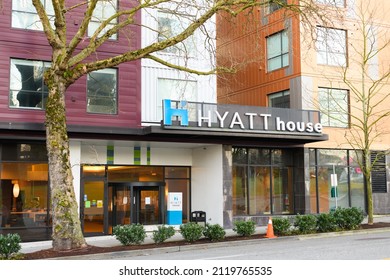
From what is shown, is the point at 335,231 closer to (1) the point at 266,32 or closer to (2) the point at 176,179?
(2) the point at 176,179

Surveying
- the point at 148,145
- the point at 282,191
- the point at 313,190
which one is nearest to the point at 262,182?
the point at 282,191

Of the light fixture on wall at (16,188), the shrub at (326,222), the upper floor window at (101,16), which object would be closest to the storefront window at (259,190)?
the shrub at (326,222)

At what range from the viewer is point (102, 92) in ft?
69.9

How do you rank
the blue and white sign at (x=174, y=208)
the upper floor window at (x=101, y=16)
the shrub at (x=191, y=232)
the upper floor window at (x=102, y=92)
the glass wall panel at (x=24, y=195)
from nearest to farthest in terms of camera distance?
the shrub at (x=191, y=232), the glass wall panel at (x=24, y=195), the upper floor window at (x=102, y=92), the upper floor window at (x=101, y=16), the blue and white sign at (x=174, y=208)

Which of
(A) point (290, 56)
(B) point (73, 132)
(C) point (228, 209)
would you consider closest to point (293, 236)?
(C) point (228, 209)

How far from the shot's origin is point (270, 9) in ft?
90.9

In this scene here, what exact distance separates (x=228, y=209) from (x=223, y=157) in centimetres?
236

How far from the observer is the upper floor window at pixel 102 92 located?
21031 millimetres

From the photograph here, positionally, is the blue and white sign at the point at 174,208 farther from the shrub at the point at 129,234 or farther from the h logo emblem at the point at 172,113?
the shrub at the point at 129,234

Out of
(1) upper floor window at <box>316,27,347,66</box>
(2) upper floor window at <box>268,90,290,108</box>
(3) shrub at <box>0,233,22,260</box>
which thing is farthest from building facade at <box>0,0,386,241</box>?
(3) shrub at <box>0,233,22,260</box>

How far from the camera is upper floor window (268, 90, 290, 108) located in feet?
86.6

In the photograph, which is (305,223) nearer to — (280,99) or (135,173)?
(135,173)

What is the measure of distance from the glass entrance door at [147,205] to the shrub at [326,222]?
7772mm

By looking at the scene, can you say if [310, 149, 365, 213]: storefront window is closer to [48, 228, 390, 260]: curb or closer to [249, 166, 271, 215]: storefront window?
[249, 166, 271, 215]: storefront window
